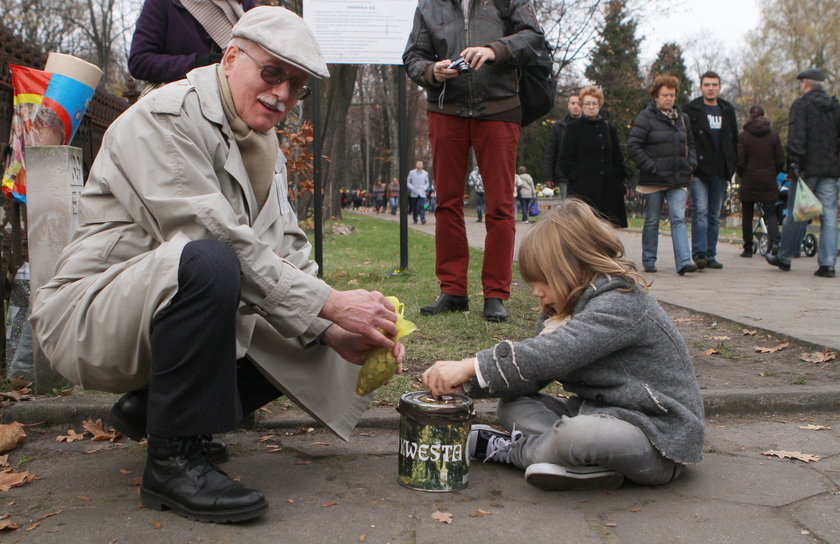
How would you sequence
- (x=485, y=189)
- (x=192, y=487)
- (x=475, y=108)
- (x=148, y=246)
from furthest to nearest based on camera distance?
(x=485, y=189) < (x=475, y=108) < (x=148, y=246) < (x=192, y=487)

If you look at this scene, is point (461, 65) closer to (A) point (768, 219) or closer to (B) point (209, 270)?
(B) point (209, 270)

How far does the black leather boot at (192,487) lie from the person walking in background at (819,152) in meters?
8.23

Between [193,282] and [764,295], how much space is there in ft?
21.0

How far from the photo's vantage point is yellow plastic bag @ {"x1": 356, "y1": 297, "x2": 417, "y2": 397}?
2637mm

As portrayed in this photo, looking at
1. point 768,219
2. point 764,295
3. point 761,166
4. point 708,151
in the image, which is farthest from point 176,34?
point 768,219

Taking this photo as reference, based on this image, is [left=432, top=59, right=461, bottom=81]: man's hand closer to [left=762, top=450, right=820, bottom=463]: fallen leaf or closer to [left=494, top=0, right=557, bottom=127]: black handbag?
[left=494, top=0, right=557, bottom=127]: black handbag

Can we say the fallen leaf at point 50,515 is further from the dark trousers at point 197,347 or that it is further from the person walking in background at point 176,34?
the person walking in background at point 176,34

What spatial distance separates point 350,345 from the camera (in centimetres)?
273

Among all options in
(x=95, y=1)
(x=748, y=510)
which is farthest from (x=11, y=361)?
(x=95, y=1)

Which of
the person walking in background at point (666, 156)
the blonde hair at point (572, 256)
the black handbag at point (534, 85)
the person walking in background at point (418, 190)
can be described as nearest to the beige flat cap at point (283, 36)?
the blonde hair at point (572, 256)

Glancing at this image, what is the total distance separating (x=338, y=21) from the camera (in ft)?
22.6

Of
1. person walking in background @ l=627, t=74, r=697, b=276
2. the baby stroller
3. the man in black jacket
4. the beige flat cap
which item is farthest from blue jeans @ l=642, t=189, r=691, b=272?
the beige flat cap

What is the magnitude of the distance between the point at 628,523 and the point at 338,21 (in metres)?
5.43

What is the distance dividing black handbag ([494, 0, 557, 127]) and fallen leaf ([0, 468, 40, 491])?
139 inches
